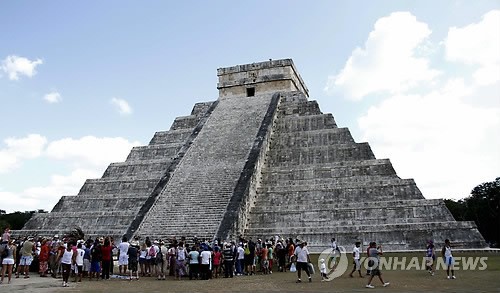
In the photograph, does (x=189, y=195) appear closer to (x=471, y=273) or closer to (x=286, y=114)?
(x=286, y=114)

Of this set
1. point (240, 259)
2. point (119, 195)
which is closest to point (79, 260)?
point (240, 259)

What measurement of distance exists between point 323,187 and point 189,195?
5524 millimetres

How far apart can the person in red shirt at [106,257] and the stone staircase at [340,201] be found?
6.24m

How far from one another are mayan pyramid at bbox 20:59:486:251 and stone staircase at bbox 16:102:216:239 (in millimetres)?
59

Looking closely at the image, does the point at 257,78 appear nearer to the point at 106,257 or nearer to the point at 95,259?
the point at 106,257

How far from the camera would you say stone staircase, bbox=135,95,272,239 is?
56.9ft

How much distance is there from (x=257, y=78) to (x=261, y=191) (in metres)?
10.9

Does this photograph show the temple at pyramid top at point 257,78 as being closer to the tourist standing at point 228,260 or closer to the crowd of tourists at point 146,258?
the crowd of tourists at point 146,258

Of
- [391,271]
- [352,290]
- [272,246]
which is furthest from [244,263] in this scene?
[352,290]

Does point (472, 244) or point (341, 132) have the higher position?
point (341, 132)

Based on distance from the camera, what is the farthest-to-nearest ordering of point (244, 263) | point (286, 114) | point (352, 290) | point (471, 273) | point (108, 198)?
point (286, 114)
point (108, 198)
point (244, 263)
point (471, 273)
point (352, 290)

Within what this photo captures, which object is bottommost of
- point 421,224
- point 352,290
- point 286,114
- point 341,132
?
point 352,290

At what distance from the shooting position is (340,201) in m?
17.8

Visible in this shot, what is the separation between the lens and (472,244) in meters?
15.1
